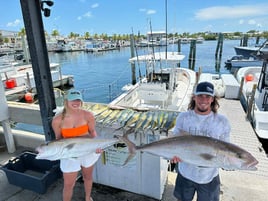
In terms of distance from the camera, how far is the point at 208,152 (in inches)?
61.1

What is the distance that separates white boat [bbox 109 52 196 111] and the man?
5186 millimetres

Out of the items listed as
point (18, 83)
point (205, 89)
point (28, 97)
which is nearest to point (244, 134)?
point (205, 89)

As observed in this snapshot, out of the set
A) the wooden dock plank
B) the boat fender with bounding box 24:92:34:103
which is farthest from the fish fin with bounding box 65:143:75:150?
the boat fender with bounding box 24:92:34:103

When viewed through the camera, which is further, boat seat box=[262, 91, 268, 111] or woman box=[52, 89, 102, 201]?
boat seat box=[262, 91, 268, 111]

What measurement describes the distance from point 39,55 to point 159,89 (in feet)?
18.8

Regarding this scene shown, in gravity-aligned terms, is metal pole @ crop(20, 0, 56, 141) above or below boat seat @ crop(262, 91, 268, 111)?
above

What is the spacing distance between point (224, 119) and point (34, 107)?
10.3ft

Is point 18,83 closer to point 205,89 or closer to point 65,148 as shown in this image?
point 65,148

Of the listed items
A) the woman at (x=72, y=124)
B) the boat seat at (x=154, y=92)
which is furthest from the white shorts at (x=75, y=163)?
A: the boat seat at (x=154, y=92)

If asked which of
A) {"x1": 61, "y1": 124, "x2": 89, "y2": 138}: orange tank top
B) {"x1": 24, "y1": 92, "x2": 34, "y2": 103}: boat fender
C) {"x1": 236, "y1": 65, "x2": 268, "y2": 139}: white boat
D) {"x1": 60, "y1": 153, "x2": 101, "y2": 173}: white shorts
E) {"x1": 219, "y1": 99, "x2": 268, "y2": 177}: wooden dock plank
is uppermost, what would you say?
{"x1": 61, "y1": 124, "x2": 89, "y2": 138}: orange tank top

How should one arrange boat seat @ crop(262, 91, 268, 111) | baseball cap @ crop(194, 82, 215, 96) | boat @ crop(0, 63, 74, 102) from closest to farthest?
1. baseball cap @ crop(194, 82, 215, 96)
2. boat seat @ crop(262, 91, 268, 111)
3. boat @ crop(0, 63, 74, 102)

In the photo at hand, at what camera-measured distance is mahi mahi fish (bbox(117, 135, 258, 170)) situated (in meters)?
1.50

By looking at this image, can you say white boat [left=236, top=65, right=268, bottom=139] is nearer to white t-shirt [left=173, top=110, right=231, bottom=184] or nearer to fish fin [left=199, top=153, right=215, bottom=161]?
white t-shirt [left=173, top=110, right=231, bottom=184]

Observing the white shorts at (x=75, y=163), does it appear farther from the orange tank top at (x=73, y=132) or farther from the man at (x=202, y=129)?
the man at (x=202, y=129)
